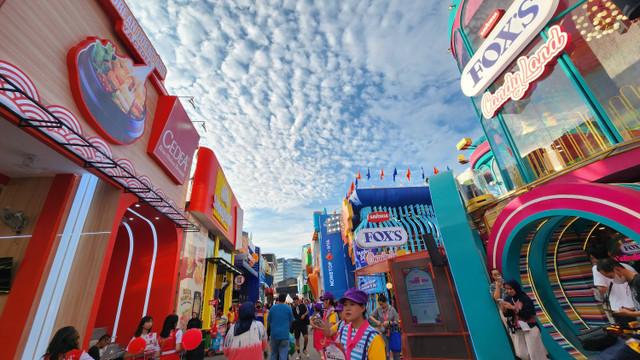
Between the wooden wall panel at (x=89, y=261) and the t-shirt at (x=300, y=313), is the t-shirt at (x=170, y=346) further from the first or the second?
Result: the t-shirt at (x=300, y=313)

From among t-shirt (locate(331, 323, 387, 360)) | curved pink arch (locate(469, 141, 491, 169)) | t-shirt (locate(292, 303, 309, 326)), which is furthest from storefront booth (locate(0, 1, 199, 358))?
curved pink arch (locate(469, 141, 491, 169))

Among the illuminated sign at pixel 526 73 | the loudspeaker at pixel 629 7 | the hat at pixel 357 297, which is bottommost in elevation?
the hat at pixel 357 297

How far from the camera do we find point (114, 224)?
19.2ft

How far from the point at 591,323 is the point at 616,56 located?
5447mm

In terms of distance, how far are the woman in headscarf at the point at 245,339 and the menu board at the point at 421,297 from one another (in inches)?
194

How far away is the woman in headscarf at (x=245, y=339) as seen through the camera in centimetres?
389

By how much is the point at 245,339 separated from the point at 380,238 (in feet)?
25.6

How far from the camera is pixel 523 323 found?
4777 mm

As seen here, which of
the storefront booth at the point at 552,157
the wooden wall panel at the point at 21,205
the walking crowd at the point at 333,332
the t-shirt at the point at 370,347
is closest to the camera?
the t-shirt at the point at 370,347

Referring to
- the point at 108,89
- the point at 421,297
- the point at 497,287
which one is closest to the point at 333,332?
the point at 497,287

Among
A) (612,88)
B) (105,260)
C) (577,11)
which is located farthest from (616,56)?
(105,260)

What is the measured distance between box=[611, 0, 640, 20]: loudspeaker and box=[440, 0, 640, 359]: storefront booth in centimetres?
227

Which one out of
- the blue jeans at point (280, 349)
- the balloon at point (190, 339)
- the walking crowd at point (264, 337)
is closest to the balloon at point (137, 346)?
the walking crowd at point (264, 337)

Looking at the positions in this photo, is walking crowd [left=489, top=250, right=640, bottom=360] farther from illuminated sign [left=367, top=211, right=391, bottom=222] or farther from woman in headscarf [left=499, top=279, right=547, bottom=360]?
illuminated sign [left=367, top=211, right=391, bottom=222]
